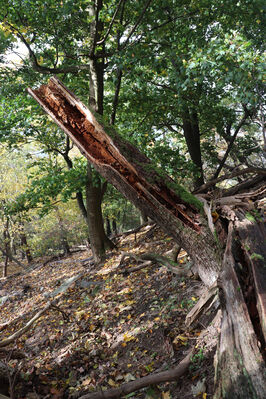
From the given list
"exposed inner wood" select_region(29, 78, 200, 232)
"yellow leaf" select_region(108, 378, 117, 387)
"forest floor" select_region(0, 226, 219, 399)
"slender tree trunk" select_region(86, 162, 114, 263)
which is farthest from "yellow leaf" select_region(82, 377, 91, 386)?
"slender tree trunk" select_region(86, 162, 114, 263)

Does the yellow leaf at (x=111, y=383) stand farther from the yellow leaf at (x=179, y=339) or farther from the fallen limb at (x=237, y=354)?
the fallen limb at (x=237, y=354)

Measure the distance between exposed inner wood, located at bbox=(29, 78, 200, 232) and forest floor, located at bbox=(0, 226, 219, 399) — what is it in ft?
4.57

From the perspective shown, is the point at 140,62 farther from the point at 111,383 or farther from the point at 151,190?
the point at 111,383

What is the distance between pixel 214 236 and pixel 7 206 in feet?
21.7

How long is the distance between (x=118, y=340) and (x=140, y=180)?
2589 mm

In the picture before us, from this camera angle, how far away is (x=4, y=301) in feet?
32.6

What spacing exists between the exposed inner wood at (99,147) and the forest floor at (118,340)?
1394mm

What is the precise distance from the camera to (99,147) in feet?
10.1

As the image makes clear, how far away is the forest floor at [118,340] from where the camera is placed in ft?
8.63

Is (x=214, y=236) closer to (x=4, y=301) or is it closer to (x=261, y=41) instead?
(x=261, y=41)

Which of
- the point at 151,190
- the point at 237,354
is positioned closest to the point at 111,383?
the point at 237,354

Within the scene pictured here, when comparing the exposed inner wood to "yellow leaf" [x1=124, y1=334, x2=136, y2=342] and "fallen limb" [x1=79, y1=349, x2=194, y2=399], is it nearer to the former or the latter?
"fallen limb" [x1=79, y1=349, x2=194, y2=399]

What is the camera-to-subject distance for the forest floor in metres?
2.63

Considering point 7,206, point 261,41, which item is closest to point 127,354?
point 7,206
